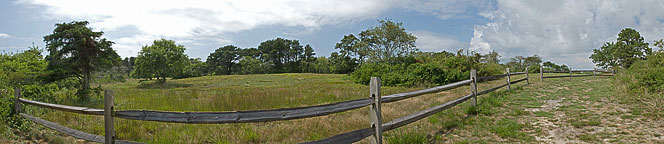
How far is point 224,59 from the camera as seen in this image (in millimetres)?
80562

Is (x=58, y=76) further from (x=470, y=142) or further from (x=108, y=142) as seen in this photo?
(x=470, y=142)

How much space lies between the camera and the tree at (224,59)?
80750 mm

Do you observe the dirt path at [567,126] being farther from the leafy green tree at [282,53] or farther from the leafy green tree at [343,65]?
the leafy green tree at [282,53]

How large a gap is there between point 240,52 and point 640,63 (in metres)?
80.8

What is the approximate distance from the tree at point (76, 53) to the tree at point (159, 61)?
24.7 m

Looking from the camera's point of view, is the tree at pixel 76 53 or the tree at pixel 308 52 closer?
the tree at pixel 76 53

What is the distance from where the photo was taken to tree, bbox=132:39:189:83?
3591 cm

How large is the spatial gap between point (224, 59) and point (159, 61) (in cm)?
4502

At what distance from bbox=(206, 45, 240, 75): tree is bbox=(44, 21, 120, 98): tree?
68.8m

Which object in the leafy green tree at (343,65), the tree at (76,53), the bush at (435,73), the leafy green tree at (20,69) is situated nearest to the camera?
the leafy green tree at (20,69)

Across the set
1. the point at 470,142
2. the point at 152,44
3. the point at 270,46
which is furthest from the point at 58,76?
the point at 270,46

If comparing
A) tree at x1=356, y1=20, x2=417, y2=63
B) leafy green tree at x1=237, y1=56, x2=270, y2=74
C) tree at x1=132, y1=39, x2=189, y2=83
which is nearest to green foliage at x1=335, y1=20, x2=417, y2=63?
tree at x1=356, y1=20, x2=417, y2=63

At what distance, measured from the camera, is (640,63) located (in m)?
9.62

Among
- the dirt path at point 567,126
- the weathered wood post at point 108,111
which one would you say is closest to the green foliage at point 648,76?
the dirt path at point 567,126
